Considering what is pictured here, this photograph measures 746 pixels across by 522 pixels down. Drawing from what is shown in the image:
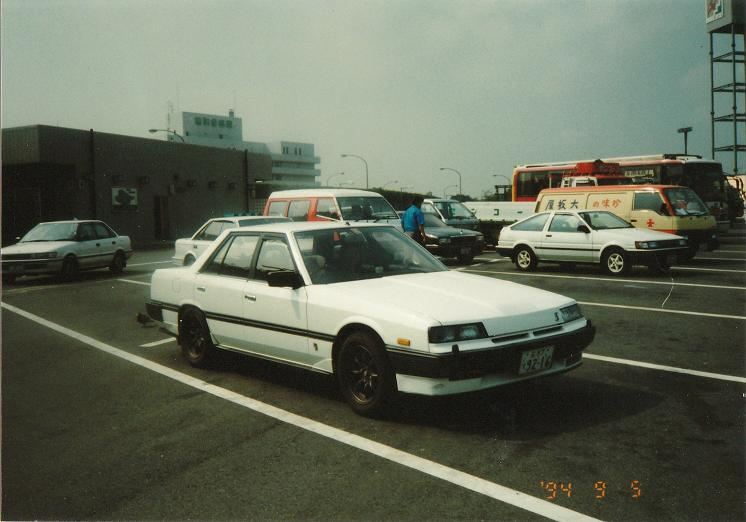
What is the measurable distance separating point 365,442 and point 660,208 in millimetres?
14296

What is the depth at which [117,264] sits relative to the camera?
17.5 metres

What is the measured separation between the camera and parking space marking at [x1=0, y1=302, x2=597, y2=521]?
3.28 meters

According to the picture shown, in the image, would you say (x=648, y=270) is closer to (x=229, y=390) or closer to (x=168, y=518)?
(x=229, y=390)

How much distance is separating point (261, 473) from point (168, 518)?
25.0 inches

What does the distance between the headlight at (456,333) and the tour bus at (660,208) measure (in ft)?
43.9

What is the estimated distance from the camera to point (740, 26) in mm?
44250

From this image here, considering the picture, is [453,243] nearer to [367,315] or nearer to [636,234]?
[636,234]

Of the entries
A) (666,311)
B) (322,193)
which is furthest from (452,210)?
(666,311)

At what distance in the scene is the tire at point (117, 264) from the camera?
17.4 meters

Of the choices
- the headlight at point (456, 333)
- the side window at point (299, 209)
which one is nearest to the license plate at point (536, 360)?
the headlight at point (456, 333)

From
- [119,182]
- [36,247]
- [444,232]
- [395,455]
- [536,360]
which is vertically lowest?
[395,455]

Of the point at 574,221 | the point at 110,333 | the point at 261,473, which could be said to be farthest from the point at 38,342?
the point at 574,221

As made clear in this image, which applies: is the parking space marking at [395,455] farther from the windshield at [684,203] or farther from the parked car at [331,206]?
the windshield at [684,203]

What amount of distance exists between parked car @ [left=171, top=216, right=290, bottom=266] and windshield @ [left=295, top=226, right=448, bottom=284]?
8048mm
